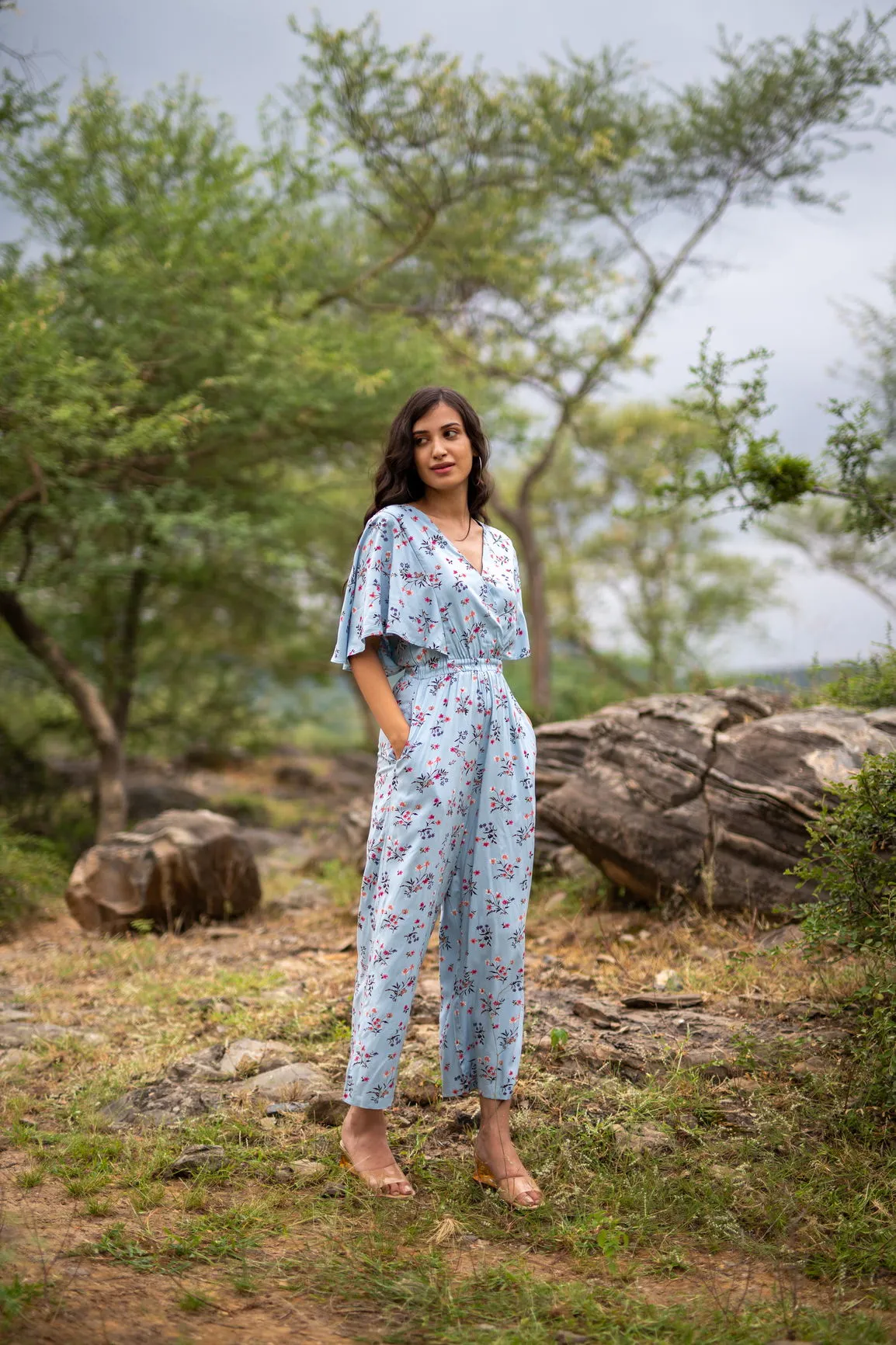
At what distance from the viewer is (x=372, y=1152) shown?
2.95 meters

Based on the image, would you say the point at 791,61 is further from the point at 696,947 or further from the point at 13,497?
the point at 696,947

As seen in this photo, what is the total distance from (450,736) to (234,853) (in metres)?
3.98

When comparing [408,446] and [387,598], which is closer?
[387,598]

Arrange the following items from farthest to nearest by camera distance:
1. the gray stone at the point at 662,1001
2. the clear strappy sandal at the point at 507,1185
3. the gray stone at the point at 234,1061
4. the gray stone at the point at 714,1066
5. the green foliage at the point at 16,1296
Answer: the gray stone at the point at 662,1001, the gray stone at the point at 234,1061, the gray stone at the point at 714,1066, the clear strappy sandal at the point at 507,1185, the green foliage at the point at 16,1296

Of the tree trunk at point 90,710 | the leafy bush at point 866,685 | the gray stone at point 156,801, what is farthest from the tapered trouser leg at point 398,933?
the gray stone at point 156,801

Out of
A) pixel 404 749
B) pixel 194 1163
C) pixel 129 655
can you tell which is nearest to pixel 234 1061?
pixel 194 1163

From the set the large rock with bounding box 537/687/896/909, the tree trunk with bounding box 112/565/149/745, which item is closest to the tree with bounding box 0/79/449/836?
the tree trunk with bounding box 112/565/149/745

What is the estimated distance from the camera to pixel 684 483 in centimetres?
574

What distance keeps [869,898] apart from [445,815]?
137 cm

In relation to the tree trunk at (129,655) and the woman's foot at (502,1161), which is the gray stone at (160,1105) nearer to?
the woman's foot at (502,1161)

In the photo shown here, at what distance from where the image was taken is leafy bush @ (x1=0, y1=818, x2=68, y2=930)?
21.9 ft

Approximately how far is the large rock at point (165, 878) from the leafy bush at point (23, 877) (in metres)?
0.61

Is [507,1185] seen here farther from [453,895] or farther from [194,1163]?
[194,1163]

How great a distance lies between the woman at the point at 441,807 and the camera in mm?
2900
